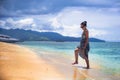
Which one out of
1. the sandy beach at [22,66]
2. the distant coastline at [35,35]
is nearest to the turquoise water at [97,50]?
the distant coastline at [35,35]

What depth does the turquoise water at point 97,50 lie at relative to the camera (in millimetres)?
5387

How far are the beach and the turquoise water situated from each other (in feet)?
0.28

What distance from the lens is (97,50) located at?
5430 millimetres

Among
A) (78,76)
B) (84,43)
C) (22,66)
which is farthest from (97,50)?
(22,66)

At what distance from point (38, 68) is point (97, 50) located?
93cm

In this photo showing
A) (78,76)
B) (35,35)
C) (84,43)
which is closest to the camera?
(78,76)

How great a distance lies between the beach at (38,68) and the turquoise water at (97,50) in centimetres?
9

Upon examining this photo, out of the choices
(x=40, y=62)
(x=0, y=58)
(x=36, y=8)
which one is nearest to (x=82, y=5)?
(x=36, y=8)

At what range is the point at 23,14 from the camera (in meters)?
5.54

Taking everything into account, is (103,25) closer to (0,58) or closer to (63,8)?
(63,8)

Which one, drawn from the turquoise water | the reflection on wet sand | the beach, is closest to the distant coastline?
the turquoise water

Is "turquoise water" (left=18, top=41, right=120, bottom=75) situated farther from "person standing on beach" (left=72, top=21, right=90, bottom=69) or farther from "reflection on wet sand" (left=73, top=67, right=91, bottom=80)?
"reflection on wet sand" (left=73, top=67, right=91, bottom=80)

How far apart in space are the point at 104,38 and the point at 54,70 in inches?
36.9

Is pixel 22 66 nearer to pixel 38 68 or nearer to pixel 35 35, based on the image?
pixel 38 68
